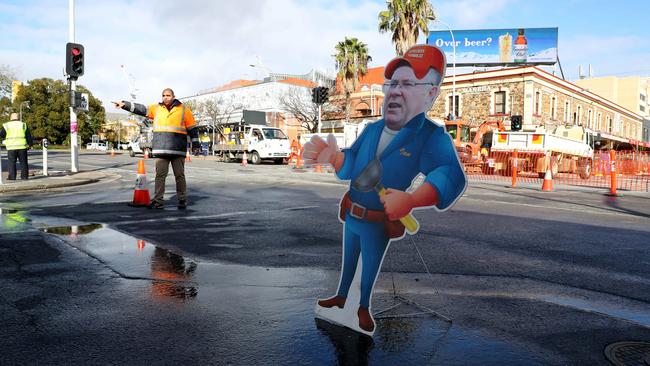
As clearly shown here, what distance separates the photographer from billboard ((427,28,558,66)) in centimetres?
4475

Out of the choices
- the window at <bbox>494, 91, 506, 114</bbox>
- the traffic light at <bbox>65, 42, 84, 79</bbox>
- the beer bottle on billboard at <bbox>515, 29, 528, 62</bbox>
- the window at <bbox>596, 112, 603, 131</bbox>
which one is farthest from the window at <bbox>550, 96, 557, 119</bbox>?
the traffic light at <bbox>65, 42, 84, 79</bbox>

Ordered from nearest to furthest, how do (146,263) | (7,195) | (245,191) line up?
1. (146,263)
2. (7,195)
3. (245,191)

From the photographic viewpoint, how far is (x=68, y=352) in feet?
9.72

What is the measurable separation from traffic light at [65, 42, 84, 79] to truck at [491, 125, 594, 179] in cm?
1786

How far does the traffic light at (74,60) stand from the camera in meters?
16.5

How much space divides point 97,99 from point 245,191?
70.5m

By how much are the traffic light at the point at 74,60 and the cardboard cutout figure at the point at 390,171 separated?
15959 millimetres

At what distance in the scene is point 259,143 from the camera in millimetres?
29000

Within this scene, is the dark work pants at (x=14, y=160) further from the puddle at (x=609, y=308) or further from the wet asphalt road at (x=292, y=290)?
the puddle at (x=609, y=308)

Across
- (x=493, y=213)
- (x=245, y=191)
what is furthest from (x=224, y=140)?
(x=493, y=213)

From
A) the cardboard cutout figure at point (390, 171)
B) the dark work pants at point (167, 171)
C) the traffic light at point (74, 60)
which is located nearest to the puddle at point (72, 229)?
the dark work pants at point (167, 171)

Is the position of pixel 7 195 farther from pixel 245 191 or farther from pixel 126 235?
pixel 126 235

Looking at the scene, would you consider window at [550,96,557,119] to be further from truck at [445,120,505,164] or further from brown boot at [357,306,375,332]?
brown boot at [357,306,375,332]

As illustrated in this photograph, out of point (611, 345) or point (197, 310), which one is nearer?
point (611, 345)
